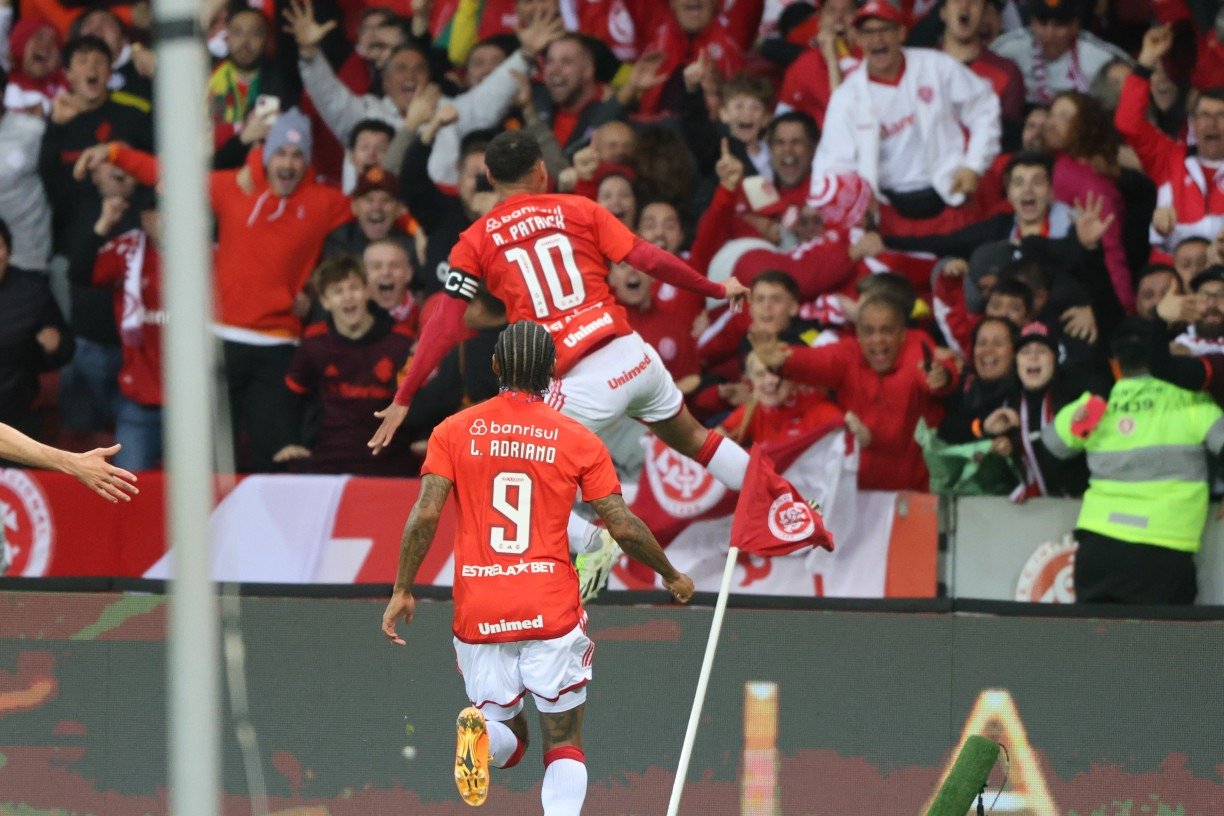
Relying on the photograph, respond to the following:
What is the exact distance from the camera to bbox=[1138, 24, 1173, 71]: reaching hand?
39.5 ft

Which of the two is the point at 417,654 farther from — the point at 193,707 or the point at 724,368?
the point at 193,707

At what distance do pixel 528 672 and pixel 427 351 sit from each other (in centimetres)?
172

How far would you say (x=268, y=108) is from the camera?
12742 millimetres

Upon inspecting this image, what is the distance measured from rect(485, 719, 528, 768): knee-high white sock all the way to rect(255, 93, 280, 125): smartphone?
19.6 ft

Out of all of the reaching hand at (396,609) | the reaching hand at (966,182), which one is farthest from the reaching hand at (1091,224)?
the reaching hand at (396,609)

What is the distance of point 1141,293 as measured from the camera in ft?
35.6

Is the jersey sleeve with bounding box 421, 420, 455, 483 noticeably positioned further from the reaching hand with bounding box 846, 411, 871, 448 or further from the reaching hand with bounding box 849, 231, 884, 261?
the reaching hand with bounding box 849, 231, 884, 261

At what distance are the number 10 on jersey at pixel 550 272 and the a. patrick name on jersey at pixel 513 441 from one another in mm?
1473

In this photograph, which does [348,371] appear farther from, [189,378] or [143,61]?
[189,378]

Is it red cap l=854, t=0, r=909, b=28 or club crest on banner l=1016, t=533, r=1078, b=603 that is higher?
red cap l=854, t=0, r=909, b=28

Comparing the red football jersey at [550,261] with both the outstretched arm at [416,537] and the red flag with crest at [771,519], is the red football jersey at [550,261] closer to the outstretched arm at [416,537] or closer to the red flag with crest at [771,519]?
the red flag with crest at [771,519]

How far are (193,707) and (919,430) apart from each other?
22.3 feet

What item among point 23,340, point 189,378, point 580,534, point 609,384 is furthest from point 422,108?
point 189,378

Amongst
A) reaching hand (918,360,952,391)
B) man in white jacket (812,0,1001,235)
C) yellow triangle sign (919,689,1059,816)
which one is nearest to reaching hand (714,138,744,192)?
man in white jacket (812,0,1001,235)
